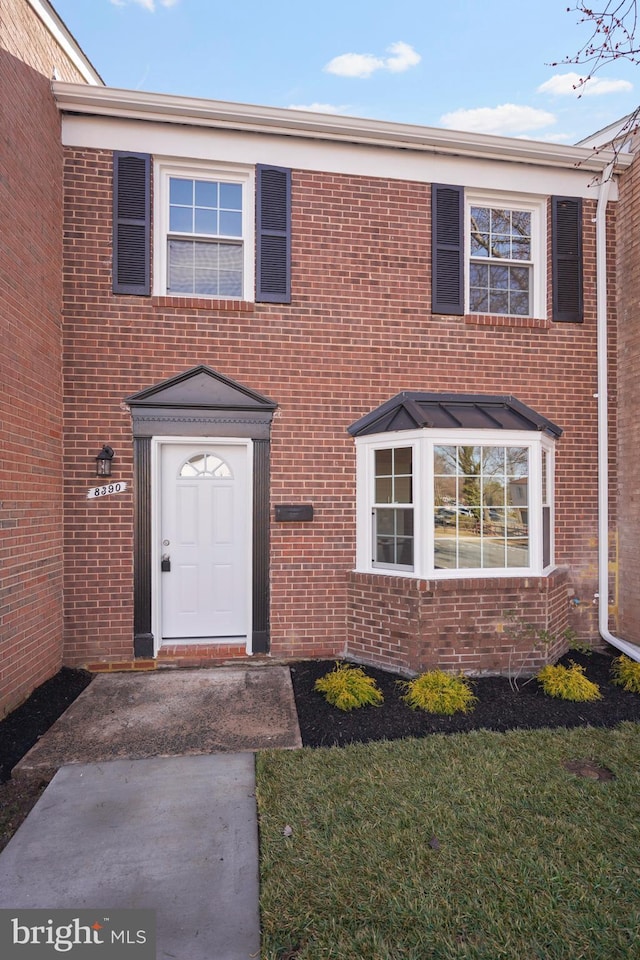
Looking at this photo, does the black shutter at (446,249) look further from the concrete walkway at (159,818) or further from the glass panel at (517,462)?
→ the concrete walkway at (159,818)

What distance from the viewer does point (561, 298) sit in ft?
18.9

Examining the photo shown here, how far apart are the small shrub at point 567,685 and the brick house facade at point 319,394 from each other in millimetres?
431

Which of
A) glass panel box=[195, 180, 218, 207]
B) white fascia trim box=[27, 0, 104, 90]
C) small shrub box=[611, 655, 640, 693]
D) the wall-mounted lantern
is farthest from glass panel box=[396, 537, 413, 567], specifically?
white fascia trim box=[27, 0, 104, 90]

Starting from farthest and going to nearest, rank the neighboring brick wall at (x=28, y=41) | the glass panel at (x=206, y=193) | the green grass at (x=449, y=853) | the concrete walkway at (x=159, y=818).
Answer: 1. the glass panel at (x=206, y=193)
2. the neighboring brick wall at (x=28, y=41)
3. the concrete walkway at (x=159, y=818)
4. the green grass at (x=449, y=853)

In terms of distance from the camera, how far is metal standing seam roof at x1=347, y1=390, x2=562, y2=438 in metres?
4.94

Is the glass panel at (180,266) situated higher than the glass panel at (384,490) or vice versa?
the glass panel at (180,266)

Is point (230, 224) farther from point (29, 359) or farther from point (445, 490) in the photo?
point (445, 490)

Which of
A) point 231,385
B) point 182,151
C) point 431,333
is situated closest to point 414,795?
point 231,385

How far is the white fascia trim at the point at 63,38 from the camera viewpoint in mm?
4715

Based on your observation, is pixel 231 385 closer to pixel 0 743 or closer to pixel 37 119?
pixel 37 119

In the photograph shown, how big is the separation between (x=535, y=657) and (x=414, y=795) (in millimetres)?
2706

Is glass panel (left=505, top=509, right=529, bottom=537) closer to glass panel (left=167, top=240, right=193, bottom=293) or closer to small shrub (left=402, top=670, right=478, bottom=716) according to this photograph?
small shrub (left=402, top=670, right=478, bottom=716)

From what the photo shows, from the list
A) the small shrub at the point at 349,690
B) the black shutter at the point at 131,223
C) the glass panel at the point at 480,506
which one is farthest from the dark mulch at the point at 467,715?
the black shutter at the point at 131,223

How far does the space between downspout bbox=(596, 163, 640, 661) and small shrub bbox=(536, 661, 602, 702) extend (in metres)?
1.56
